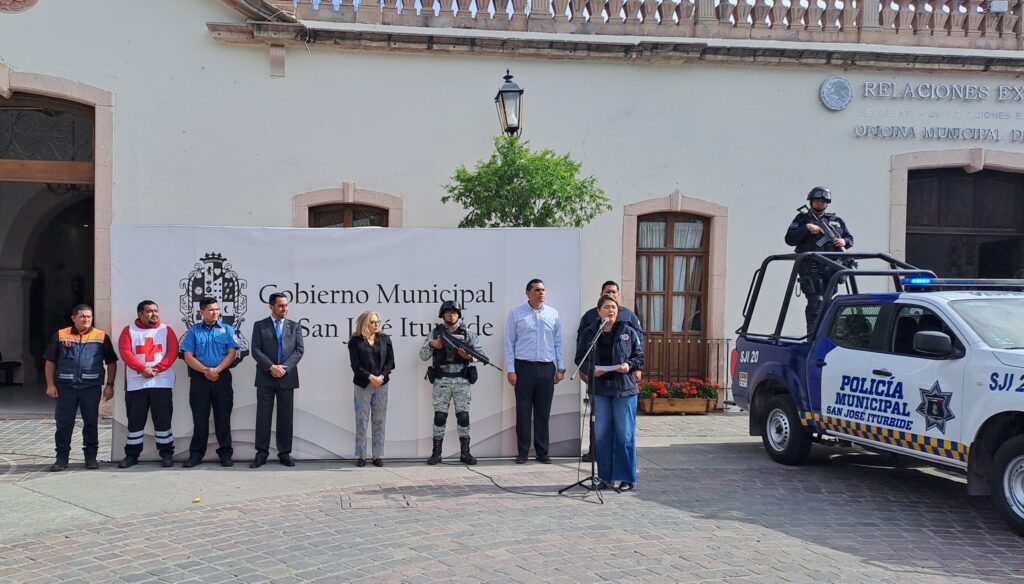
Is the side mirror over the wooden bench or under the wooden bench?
over

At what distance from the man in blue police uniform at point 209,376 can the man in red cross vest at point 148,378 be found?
210 mm

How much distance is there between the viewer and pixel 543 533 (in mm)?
6258

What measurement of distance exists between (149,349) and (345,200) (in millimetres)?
4175

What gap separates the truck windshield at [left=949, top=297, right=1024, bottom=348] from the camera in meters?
6.68

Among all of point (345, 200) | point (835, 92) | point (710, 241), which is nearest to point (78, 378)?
point (345, 200)

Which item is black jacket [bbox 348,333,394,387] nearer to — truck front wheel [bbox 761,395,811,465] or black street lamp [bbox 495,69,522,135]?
black street lamp [bbox 495,69,522,135]

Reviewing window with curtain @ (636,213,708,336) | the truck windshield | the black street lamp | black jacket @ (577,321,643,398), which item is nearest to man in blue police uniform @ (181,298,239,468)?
black jacket @ (577,321,643,398)

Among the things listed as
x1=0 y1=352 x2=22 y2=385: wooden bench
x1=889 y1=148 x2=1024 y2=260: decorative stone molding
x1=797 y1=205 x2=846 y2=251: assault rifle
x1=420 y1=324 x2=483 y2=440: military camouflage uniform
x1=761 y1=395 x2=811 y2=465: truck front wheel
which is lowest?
x1=0 y1=352 x2=22 y2=385: wooden bench

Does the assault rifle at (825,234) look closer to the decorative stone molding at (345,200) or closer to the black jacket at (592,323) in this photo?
the black jacket at (592,323)

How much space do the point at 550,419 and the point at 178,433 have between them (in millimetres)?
3687

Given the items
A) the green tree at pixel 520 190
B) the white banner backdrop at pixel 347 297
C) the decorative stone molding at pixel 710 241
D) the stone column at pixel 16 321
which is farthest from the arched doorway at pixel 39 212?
the decorative stone molding at pixel 710 241

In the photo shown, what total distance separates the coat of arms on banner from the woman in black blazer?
117 cm

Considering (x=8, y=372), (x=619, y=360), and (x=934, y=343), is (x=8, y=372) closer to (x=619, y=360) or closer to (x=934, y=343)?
(x=619, y=360)

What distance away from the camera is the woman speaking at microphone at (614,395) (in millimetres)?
7613
